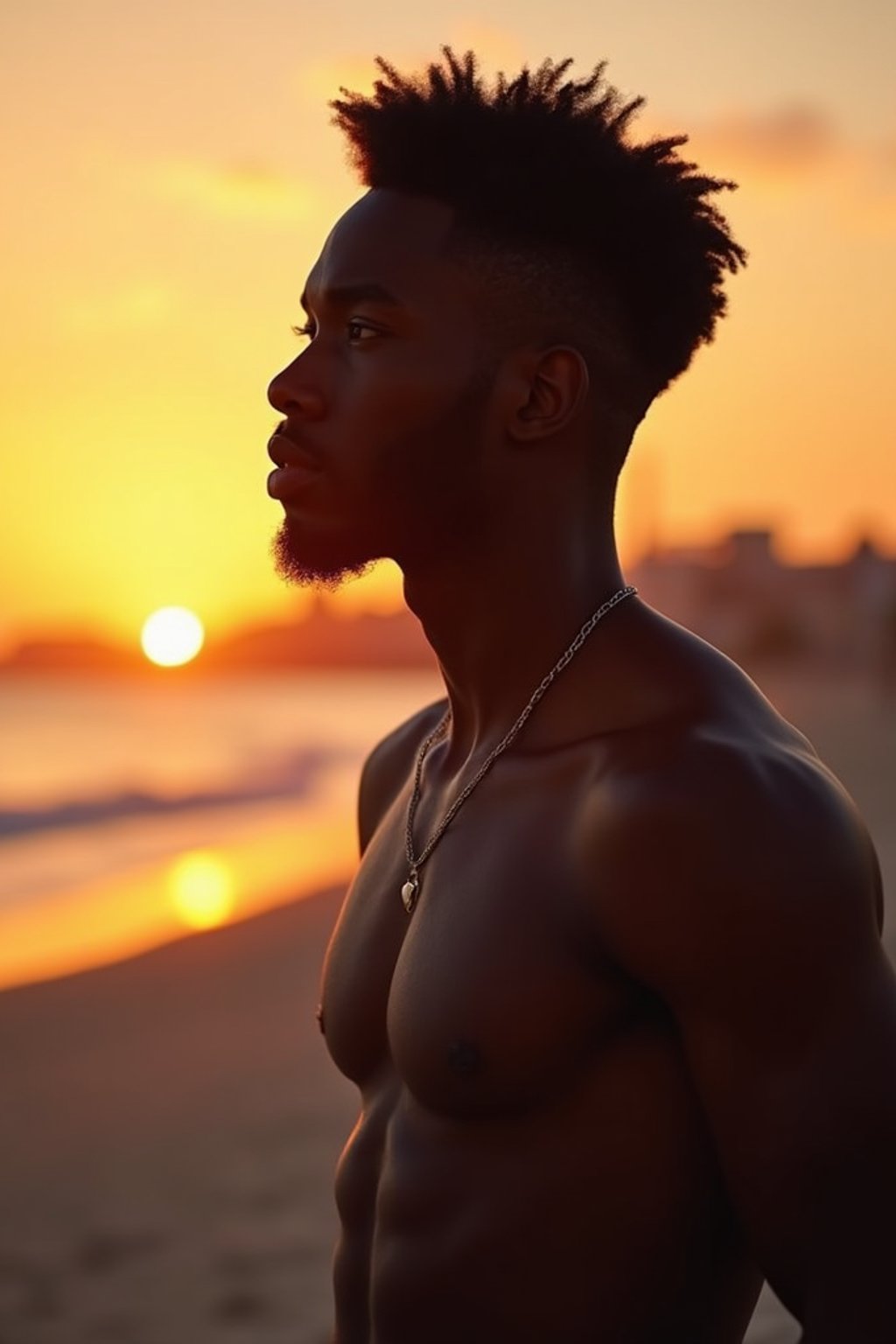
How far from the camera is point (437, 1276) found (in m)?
1.85

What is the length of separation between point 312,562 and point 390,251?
1.38 feet

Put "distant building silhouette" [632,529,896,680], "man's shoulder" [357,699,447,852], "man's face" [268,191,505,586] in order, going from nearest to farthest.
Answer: "man's face" [268,191,505,586]
"man's shoulder" [357,699,447,852]
"distant building silhouette" [632,529,896,680]

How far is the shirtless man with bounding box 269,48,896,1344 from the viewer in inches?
62.5

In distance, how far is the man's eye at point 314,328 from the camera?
2043 mm

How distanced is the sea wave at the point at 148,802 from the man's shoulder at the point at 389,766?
17713mm

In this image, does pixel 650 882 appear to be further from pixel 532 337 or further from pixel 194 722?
pixel 194 722

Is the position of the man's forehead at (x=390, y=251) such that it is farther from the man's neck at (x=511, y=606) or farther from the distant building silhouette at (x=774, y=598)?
the distant building silhouette at (x=774, y=598)

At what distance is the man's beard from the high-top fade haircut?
9 cm

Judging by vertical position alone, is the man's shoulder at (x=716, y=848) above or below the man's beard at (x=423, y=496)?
below

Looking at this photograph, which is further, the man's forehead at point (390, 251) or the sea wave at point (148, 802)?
the sea wave at point (148, 802)

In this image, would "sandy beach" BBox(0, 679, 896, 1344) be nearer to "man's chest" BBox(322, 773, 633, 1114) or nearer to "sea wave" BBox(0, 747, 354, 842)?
"man's chest" BBox(322, 773, 633, 1114)

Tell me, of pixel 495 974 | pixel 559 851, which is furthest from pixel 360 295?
pixel 495 974

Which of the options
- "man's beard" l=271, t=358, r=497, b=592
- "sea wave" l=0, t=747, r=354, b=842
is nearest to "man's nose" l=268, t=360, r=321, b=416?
"man's beard" l=271, t=358, r=497, b=592

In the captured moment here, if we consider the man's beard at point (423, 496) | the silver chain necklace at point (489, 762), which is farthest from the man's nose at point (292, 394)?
the silver chain necklace at point (489, 762)
